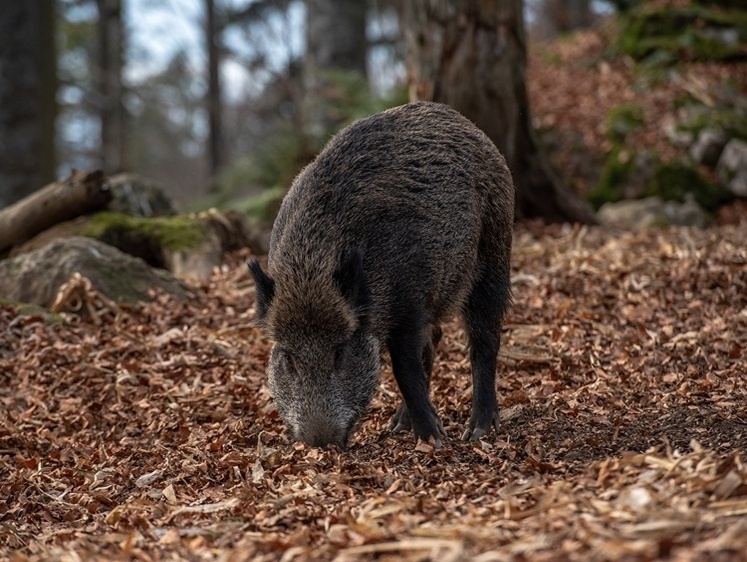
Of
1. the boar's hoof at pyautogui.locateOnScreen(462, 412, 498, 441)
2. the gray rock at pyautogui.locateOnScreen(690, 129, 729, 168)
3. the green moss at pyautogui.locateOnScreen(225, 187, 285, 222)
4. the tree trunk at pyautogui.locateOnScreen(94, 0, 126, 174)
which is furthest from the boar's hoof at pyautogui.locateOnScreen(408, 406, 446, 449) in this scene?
the tree trunk at pyautogui.locateOnScreen(94, 0, 126, 174)

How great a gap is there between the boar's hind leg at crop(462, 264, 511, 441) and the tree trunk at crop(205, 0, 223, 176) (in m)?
18.5

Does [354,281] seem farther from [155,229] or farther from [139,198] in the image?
[139,198]

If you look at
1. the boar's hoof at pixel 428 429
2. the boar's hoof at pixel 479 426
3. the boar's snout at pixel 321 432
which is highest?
the boar's snout at pixel 321 432

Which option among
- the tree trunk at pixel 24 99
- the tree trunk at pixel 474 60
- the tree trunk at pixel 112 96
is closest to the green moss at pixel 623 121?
the tree trunk at pixel 474 60

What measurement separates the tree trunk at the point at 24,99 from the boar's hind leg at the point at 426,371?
8697mm

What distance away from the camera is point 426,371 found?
6.20 metres

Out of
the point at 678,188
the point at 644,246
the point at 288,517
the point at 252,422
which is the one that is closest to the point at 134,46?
the point at 678,188

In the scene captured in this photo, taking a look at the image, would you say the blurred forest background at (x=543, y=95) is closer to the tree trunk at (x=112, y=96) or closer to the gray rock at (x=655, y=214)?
the gray rock at (x=655, y=214)

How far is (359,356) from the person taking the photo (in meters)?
5.29

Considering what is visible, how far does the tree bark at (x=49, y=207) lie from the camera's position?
31.2ft

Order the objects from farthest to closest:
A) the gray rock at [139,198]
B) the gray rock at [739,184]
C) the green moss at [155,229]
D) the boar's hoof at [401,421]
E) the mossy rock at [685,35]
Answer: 1. the mossy rock at [685,35]
2. the gray rock at [739,184]
3. the gray rock at [139,198]
4. the green moss at [155,229]
5. the boar's hoof at [401,421]

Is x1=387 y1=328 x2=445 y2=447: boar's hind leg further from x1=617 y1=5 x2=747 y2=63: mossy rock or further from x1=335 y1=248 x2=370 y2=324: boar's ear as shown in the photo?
x1=617 y1=5 x2=747 y2=63: mossy rock

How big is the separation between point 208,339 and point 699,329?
12.0 feet

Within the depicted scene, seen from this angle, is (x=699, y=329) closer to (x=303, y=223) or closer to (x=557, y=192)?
(x=303, y=223)
